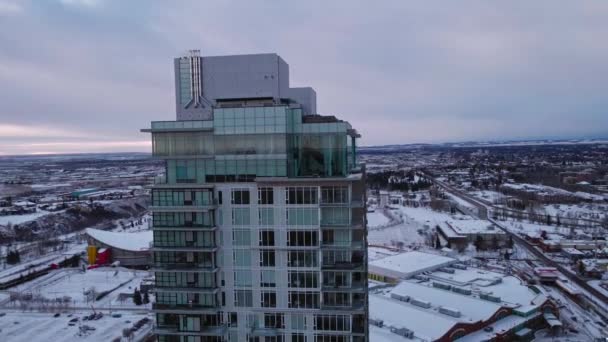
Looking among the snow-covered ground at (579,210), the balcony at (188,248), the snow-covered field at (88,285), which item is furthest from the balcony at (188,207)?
the snow-covered ground at (579,210)

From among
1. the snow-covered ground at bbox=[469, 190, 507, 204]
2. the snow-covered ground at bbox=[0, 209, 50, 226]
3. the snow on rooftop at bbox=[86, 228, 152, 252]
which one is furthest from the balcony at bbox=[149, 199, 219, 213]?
the snow-covered ground at bbox=[469, 190, 507, 204]

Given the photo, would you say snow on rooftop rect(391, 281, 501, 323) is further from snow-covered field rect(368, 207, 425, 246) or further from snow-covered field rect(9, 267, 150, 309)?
snow-covered field rect(9, 267, 150, 309)

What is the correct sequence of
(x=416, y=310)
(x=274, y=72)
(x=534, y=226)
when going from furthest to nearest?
(x=534, y=226) → (x=416, y=310) → (x=274, y=72)

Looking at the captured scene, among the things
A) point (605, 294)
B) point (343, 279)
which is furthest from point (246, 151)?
point (605, 294)

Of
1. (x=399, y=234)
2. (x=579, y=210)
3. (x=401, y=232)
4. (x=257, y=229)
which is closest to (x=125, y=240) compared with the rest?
(x=399, y=234)

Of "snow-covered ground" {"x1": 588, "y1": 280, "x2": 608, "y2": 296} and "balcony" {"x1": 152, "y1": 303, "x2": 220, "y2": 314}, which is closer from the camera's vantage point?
"balcony" {"x1": 152, "y1": 303, "x2": 220, "y2": 314}

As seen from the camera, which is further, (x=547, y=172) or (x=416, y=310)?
(x=547, y=172)

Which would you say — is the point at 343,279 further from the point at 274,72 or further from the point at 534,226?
the point at 534,226
